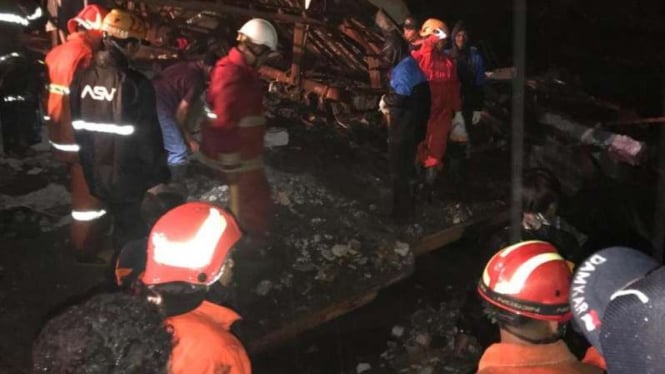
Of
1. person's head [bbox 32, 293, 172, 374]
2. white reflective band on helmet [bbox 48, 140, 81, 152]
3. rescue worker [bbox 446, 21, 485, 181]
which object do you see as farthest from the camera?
rescue worker [bbox 446, 21, 485, 181]

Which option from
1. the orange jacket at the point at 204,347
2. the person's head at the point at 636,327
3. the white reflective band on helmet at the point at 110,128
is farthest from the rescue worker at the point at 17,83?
the person's head at the point at 636,327

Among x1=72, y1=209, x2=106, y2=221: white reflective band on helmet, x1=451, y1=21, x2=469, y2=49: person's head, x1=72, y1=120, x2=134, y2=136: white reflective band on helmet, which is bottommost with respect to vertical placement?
x1=72, y1=209, x2=106, y2=221: white reflective band on helmet

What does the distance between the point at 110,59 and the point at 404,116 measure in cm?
286

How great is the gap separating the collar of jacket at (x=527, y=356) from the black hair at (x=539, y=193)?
1.78 meters

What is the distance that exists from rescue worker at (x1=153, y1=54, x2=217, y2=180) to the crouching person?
7.83 feet

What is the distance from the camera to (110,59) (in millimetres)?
4062

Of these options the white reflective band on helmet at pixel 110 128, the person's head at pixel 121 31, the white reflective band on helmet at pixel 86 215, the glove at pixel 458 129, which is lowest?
the glove at pixel 458 129

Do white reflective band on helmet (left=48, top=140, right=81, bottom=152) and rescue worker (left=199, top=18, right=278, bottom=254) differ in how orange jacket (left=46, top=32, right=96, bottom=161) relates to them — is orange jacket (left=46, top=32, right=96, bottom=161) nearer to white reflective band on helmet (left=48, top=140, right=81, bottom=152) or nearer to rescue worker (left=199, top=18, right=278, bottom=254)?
white reflective band on helmet (left=48, top=140, right=81, bottom=152)

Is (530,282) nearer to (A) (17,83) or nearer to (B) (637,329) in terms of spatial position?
(B) (637,329)

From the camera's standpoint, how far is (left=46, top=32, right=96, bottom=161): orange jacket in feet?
14.7

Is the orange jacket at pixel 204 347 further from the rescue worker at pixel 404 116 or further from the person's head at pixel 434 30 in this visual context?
the person's head at pixel 434 30

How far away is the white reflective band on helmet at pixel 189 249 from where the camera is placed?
8.09 ft

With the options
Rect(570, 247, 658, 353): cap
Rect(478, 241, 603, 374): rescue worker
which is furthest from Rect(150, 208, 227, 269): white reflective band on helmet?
Rect(570, 247, 658, 353): cap

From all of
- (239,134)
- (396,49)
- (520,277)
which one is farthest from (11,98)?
(520,277)
